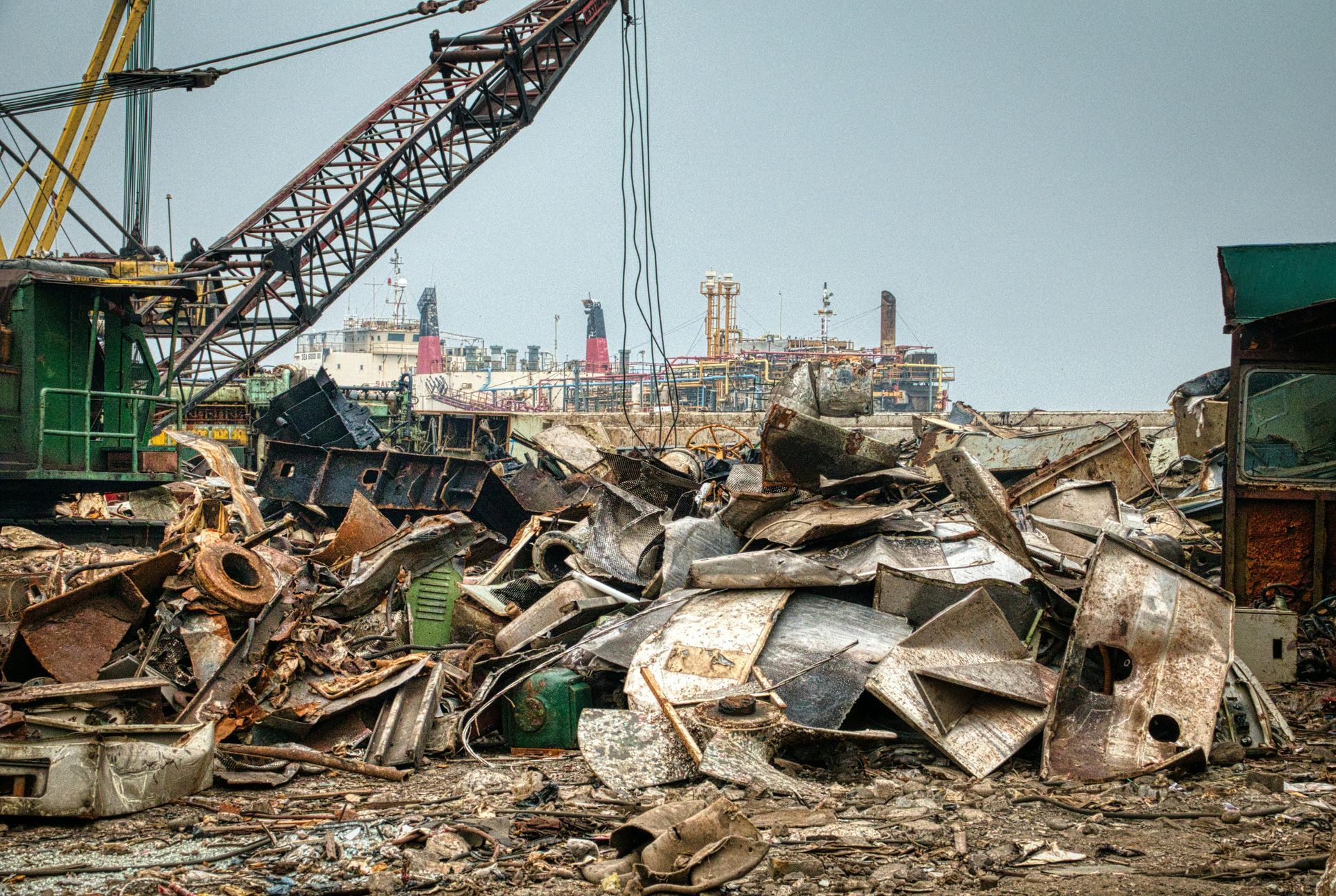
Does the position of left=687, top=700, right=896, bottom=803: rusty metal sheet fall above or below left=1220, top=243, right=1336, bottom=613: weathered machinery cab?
below

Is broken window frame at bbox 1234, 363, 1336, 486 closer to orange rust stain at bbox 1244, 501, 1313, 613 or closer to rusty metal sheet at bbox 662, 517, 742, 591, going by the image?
orange rust stain at bbox 1244, 501, 1313, 613

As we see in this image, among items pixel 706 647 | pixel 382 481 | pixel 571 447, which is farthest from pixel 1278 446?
pixel 382 481

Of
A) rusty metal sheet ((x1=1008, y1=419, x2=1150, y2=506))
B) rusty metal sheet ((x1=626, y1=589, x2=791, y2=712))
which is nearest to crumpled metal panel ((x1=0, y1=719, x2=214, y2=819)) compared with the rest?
rusty metal sheet ((x1=626, y1=589, x2=791, y2=712))

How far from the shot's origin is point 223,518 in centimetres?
920

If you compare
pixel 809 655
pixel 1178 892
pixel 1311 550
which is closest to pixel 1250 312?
pixel 1311 550

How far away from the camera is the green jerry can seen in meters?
6.16

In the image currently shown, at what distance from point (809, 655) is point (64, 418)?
852 centimetres

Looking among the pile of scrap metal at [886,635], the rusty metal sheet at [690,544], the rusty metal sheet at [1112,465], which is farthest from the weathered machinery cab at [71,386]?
the rusty metal sheet at [1112,465]

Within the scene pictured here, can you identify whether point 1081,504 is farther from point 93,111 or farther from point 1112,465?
point 93,111

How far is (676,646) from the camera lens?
6176 mm

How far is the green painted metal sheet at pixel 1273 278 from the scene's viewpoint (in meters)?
7.48

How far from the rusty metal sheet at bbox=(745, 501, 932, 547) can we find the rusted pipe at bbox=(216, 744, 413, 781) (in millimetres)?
3217

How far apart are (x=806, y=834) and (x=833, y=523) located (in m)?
3.48

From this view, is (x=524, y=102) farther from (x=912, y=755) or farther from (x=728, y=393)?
(x=728, y=393)
